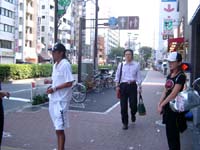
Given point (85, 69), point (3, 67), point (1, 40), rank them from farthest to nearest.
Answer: point (1, 40)
point (3, 67)
point (85, 69)

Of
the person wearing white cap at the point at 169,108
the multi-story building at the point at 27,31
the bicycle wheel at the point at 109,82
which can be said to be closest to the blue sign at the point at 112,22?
the bicycle wheel at the point at 109,82

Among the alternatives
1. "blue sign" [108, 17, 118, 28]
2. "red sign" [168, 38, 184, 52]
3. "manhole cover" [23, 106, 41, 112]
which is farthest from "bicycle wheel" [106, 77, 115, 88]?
"manhole cover" [23, 106, 41, 112]

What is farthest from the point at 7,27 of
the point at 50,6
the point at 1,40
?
the point at 50,6

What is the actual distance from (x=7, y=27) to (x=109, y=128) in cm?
6288

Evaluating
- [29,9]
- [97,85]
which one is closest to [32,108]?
[97,85]

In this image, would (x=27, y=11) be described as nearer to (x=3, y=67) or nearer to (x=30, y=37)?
(x=30, y=37)

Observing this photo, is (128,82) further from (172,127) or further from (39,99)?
(39,99)

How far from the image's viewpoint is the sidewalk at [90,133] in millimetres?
7344

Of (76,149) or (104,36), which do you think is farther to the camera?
(104,36)

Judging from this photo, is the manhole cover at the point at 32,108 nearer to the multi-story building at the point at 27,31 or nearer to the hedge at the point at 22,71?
the hedge at the point at 22,71

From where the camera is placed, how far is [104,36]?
12962 cm

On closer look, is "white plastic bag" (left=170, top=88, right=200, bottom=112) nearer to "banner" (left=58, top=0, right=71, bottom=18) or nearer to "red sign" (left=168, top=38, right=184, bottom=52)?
"banner" (left=58, top=0, right=71, bottom=18)

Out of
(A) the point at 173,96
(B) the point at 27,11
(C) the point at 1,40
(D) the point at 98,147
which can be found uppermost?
(B) the point at 27,11

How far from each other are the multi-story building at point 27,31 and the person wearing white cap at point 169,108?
2625 inches
